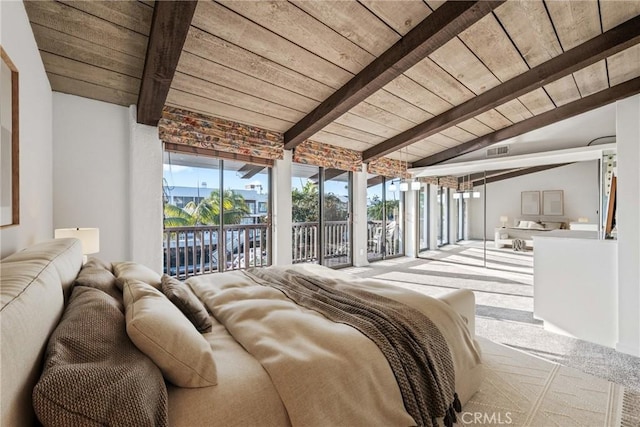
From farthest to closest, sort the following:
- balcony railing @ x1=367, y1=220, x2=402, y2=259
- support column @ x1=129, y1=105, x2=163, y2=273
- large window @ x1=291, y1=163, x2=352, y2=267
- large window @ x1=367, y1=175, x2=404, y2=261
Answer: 1. balcony railing @ x1=367, y1=220, x2=402, y2=259
2. large window @ x1=367, y1=175, x2=404, y2=261
3. large window @ x1=291, y1=163, x2=352, y2=267
4. support column @ x1=129, y1=105, x2=163, y2=273

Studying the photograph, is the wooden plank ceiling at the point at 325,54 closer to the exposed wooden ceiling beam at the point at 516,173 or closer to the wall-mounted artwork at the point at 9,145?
the wall-mounted artwork at the point at 9,145

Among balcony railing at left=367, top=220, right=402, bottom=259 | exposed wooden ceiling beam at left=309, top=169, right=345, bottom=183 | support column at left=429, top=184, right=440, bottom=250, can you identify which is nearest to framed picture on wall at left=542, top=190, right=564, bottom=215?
support column at left=429, top=184, right=440, bottom=250

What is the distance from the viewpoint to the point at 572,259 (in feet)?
9.28

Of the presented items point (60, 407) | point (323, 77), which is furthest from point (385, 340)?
point (323, 77)

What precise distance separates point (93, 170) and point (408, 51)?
333 centimetres

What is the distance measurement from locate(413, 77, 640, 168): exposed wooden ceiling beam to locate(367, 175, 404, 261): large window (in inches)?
42.0

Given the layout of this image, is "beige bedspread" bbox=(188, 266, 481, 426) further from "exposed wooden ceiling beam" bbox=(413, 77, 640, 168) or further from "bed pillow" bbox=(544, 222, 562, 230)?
"bed pillow" bbox=(544, 222, 562, 230)

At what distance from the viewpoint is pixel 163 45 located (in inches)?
77.5

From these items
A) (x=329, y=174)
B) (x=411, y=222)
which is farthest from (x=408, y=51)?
(x=411, y=222)

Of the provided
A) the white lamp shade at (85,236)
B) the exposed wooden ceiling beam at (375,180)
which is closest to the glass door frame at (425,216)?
the exposed wooden ceiling beam at (375,180)

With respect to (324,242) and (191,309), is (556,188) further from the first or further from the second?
(191,309)

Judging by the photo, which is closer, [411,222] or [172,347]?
[172,347]

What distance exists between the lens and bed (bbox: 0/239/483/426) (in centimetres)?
68

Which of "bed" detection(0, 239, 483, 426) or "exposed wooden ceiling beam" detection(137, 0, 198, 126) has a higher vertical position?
"exposed wooden ceiling beam" detection(137, 0, 198, 126)
